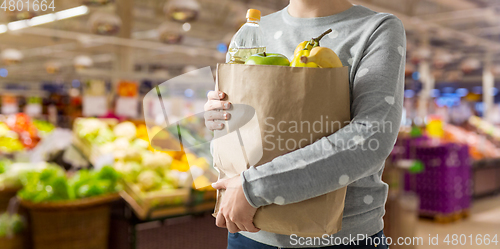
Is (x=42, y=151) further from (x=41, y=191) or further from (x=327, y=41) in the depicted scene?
(x=327, y=41)

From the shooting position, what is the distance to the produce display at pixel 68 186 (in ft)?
8.07

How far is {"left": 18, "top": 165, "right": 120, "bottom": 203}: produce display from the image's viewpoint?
246 cm

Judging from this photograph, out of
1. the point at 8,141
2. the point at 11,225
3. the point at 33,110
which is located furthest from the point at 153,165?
the point at 33,110

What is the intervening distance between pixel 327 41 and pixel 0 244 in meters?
2.77

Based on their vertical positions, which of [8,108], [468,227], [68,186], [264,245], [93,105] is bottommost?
[468,227]

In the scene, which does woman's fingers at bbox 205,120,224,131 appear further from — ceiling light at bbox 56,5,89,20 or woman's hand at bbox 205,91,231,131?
ceiling light at bbox 56,5,89,20

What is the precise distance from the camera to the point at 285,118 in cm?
77

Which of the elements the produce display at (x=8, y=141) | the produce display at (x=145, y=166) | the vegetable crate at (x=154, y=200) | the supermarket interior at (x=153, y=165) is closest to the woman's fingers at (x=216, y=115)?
the supermarket interior at (x=153, y=165)

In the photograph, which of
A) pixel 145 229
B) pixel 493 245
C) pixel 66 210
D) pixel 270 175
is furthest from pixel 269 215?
pixel 493 245

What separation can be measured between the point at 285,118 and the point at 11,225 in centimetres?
266

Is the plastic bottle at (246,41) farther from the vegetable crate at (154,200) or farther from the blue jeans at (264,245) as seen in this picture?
the vegetable crate at (154,200)

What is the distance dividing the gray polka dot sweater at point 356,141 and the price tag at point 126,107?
183 inches

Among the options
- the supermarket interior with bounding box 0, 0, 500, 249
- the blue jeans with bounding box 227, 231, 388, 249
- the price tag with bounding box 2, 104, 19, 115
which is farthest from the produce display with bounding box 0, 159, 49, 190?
the price tag with bounding box 2, 104, 19, 115

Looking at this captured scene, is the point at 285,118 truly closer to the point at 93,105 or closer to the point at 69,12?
the point at 93,105
